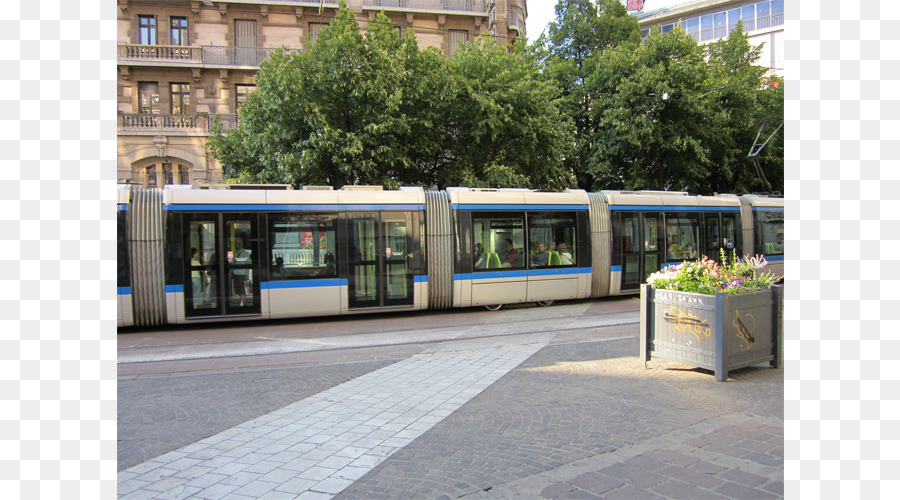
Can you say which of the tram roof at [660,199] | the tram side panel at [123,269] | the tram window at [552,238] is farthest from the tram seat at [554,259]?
the tram side panel at [123,269]

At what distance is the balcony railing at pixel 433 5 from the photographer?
27438 millimetres

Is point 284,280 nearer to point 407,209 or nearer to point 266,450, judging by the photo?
point 407,209

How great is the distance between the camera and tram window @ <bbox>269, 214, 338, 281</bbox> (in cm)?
1160

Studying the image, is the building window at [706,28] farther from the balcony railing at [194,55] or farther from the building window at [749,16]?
the balcony railing at [194,55]

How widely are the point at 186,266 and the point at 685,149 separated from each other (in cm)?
1833

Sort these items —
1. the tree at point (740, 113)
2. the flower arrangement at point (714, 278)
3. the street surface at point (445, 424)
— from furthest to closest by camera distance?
the tree at point (740, 113), the flower arrangement at point (714, 278), the street surface at point (445, 424)

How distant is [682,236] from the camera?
16.0 meters

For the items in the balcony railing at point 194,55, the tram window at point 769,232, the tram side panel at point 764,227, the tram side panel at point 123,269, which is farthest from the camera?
the balcony railing at point 194,55

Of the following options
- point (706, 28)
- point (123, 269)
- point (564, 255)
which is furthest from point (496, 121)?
point (706, 28)

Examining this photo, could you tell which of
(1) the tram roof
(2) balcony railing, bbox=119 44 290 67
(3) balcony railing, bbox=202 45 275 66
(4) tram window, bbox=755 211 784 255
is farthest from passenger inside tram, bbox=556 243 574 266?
(3) balcony railing, bbox=202 45 275 66

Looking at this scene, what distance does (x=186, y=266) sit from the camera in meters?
11.2

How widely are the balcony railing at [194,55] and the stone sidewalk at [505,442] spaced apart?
22652 mm

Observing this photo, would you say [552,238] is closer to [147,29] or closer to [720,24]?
[147,29]

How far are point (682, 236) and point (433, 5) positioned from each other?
18478 millimetres
